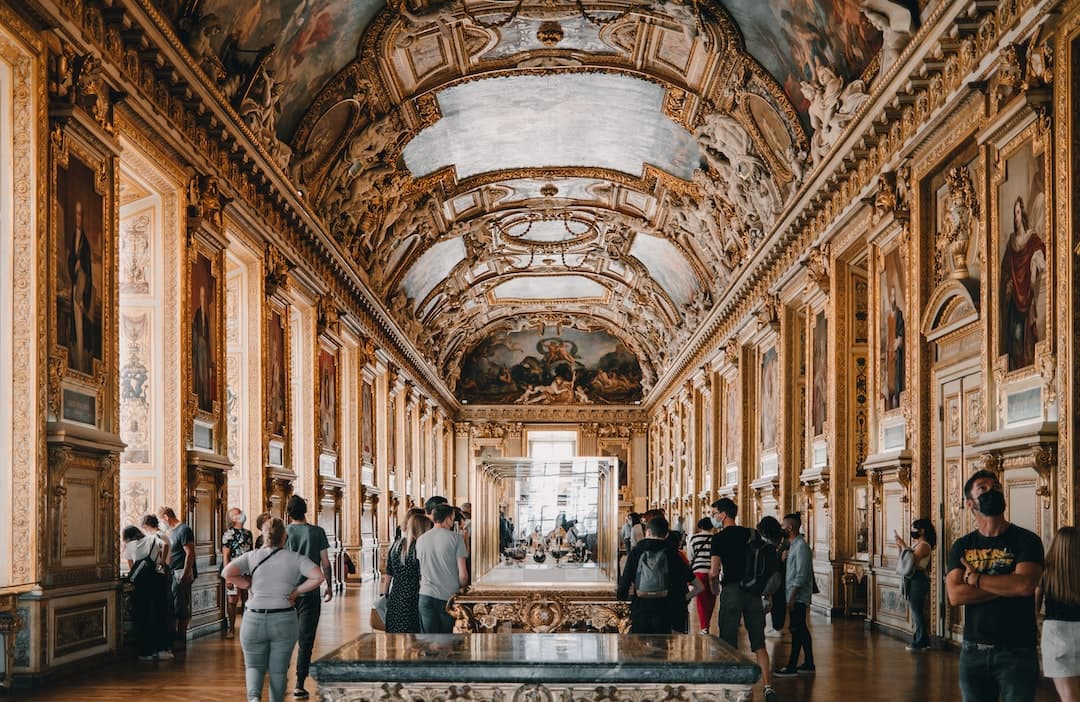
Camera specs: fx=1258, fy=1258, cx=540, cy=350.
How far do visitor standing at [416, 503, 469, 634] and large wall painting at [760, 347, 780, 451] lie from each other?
13049 mm

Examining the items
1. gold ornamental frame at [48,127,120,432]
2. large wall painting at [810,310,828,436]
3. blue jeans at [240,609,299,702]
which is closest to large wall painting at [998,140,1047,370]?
blue jeans at [240,609,299,702]

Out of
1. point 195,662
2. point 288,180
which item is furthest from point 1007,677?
point 288,180

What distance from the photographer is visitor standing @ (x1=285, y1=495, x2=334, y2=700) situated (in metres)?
10.3

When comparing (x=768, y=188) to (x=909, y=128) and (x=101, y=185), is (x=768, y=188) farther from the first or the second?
(x=101, y=185)

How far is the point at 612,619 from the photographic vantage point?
37.0ft

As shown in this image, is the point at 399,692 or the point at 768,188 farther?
the point at 768,188

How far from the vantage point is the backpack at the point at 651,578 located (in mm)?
10586

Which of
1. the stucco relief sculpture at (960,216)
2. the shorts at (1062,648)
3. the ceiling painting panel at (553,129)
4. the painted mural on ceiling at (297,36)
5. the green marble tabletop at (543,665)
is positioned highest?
the ceiling painting panel at (553,129)

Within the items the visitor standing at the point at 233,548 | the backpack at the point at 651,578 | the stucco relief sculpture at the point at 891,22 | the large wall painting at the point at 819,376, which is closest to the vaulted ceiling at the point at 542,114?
the stucco relief sculpture at the point at 891,22

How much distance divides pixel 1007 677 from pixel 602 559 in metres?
6.61

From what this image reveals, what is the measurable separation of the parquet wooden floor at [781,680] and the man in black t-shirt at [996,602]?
3944 mm

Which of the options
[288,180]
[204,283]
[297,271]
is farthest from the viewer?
[297,271]

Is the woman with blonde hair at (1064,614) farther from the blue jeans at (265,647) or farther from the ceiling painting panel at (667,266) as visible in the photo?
the ceiling painting panel at (667,266)

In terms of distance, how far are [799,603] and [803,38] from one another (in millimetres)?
8476
